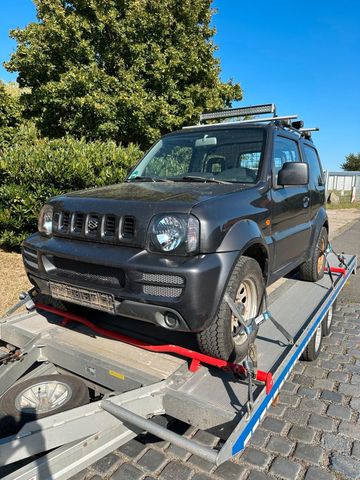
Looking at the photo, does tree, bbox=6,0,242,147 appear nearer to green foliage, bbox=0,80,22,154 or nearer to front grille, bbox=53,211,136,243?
green foliage, bbox=0,80,22,154

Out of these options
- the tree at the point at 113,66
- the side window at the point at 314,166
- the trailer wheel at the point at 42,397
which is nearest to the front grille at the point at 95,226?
the trailer wheel at the point at 42,397

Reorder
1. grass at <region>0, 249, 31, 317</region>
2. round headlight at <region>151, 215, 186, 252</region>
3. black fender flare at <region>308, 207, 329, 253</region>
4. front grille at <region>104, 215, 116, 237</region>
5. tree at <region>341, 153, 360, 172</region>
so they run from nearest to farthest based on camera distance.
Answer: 1. round headlight at <region>151, 215, 186, 252</region>
2. front grille at <region>104, 215, 116, 237</region>
3. black fender flare at <region>308, 207, 329, 253</region>
4. grass at <region>0, 249, 31, 317</region>
5. tree at <region>341, 153, 360, 172</region>

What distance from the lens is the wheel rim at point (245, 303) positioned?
2.89 metres

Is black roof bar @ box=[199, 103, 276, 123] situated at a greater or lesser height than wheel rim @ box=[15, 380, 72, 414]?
greater

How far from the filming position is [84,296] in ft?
9.13

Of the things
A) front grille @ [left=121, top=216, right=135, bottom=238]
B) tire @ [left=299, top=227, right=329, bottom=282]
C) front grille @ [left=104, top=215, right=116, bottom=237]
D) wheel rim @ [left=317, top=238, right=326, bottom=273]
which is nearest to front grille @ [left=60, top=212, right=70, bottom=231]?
front grille @ [left=104, top=215, right=116, bottom=237]

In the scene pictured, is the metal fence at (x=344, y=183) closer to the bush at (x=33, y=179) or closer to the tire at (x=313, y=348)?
the bush at (x=33, y=179)

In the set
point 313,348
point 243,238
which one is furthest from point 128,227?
point 313,348

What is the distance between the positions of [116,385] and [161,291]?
0.75m

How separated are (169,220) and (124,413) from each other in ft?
3.86

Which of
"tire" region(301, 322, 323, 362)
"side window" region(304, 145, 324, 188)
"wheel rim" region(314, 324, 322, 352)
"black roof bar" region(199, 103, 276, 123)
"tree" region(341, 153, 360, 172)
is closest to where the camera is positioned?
"tire" region(301, 322, 323, 362)

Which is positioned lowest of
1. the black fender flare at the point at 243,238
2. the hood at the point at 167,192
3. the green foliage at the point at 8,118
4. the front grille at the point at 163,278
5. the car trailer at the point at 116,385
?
the car trailer at the point at 116,385

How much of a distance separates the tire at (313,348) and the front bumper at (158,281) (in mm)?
1865

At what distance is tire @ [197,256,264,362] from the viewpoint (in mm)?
2637
